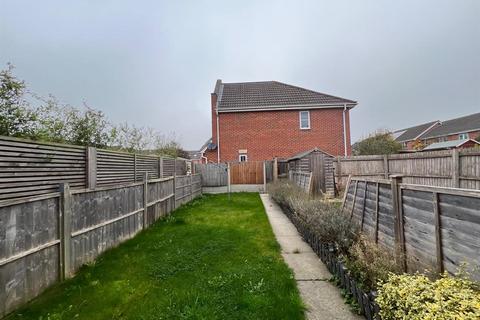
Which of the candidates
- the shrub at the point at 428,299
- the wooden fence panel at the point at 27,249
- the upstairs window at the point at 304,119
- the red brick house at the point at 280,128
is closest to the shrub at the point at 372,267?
the shrub at the point at 428,299

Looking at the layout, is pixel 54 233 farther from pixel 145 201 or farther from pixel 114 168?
pixel 145 201

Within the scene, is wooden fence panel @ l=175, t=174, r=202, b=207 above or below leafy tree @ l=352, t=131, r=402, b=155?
below

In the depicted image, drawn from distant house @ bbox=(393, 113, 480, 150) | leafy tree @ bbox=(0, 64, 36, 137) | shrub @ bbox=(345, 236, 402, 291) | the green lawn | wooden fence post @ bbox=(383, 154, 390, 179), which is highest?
distant house @ bbox=(393, 113, 480, 150)

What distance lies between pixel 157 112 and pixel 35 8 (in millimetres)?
15129

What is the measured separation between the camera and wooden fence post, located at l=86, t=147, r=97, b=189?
5.25 metres

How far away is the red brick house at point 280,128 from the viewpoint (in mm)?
20156

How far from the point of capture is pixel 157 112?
914 inches

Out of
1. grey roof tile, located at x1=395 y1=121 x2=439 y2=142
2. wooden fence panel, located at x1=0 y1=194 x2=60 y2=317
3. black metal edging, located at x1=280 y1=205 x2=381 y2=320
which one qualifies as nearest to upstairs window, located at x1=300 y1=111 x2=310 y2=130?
black metal edging, located at x1=280 y1=205 x2=381 y2=320

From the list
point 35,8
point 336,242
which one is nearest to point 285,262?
point 336,242

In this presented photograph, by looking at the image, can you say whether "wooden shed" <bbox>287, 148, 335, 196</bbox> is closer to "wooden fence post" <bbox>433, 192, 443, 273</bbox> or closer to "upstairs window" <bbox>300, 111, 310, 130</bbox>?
"upstairs window" <bbox>300, 111, 310, 130</bbox>

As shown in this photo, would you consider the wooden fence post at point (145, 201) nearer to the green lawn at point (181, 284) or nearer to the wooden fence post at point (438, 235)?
the green lawn at point (181, 284)

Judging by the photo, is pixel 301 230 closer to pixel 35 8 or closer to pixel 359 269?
pixel 359 269

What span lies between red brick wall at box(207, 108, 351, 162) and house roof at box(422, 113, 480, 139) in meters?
30.5

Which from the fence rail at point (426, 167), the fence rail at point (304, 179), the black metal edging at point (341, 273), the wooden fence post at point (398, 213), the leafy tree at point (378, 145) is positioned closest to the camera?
the black metal edging at point (341, 273)
